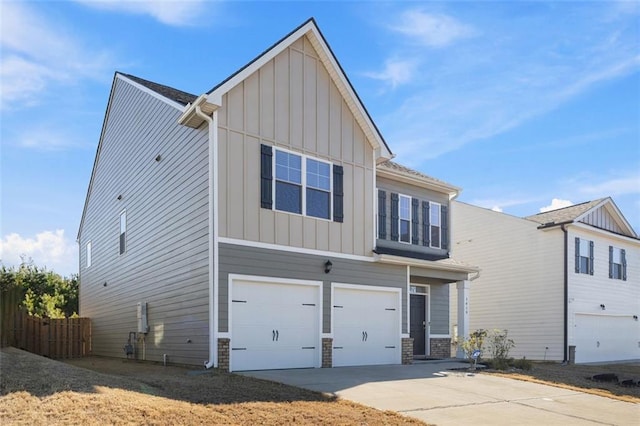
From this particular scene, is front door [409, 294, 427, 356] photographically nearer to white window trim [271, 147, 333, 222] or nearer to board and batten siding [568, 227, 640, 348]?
white window trim [271, 147, 333, 222]

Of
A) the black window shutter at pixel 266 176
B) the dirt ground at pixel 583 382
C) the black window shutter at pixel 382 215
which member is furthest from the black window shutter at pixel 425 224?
the black window shutter at pixel 266 176

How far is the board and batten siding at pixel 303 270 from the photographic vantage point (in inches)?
481

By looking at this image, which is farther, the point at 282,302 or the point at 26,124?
the point at 282,302

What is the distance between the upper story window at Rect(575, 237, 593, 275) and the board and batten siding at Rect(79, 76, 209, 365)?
53.3 feet

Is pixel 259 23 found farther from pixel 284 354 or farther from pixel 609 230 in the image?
pixel 609 230

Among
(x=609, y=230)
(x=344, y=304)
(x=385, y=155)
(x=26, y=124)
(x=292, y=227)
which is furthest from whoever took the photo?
(x=609, y=230)

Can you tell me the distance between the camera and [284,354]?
13.2 metres

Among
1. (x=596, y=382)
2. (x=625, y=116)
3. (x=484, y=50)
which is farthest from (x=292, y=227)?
(x=625, y=116)

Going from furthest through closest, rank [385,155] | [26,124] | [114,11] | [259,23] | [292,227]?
[385,155] → [292,227] → [259,23] → [26,124] → [114,11]

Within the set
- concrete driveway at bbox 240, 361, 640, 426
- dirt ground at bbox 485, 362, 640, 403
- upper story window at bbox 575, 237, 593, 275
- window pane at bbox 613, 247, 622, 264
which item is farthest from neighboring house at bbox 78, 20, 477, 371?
window pane at bbox 613, 247, 622, 264

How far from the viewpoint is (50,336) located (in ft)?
63.8

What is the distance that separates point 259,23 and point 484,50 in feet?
16.8

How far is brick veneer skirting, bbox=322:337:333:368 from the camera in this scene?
1384cm

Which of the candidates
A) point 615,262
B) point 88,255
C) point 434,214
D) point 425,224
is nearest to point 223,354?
point 425,224
